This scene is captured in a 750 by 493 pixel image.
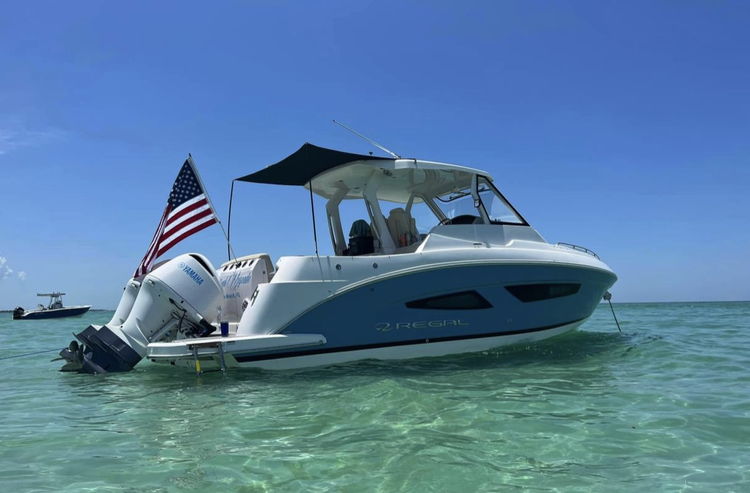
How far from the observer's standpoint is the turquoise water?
2.97m

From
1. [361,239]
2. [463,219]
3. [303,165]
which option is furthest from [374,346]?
[303,165]

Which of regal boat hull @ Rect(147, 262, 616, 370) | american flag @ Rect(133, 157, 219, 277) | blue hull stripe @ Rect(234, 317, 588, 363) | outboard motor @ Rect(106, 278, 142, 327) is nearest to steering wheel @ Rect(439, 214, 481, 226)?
regal boat hull @ Rect(147, 262, 616, 370)

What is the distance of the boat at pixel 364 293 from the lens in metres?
6.57

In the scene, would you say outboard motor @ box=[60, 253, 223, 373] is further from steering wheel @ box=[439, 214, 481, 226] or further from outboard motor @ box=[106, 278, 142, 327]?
steering wheel @ box=[439, 214, 481, 226]

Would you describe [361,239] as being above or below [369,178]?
below

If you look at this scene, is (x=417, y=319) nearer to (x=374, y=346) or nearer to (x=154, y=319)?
(x=374, y=346)

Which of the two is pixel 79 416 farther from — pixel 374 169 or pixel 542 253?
Result: pixel 542 253

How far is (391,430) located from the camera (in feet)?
12.6

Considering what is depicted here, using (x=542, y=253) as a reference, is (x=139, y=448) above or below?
below

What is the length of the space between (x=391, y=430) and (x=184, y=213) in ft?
17.8

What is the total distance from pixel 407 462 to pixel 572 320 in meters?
6.25

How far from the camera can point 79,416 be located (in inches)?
183

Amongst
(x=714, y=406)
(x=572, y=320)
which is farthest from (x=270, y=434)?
(x=572, y=320)

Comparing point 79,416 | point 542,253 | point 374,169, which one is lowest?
point 79,416
